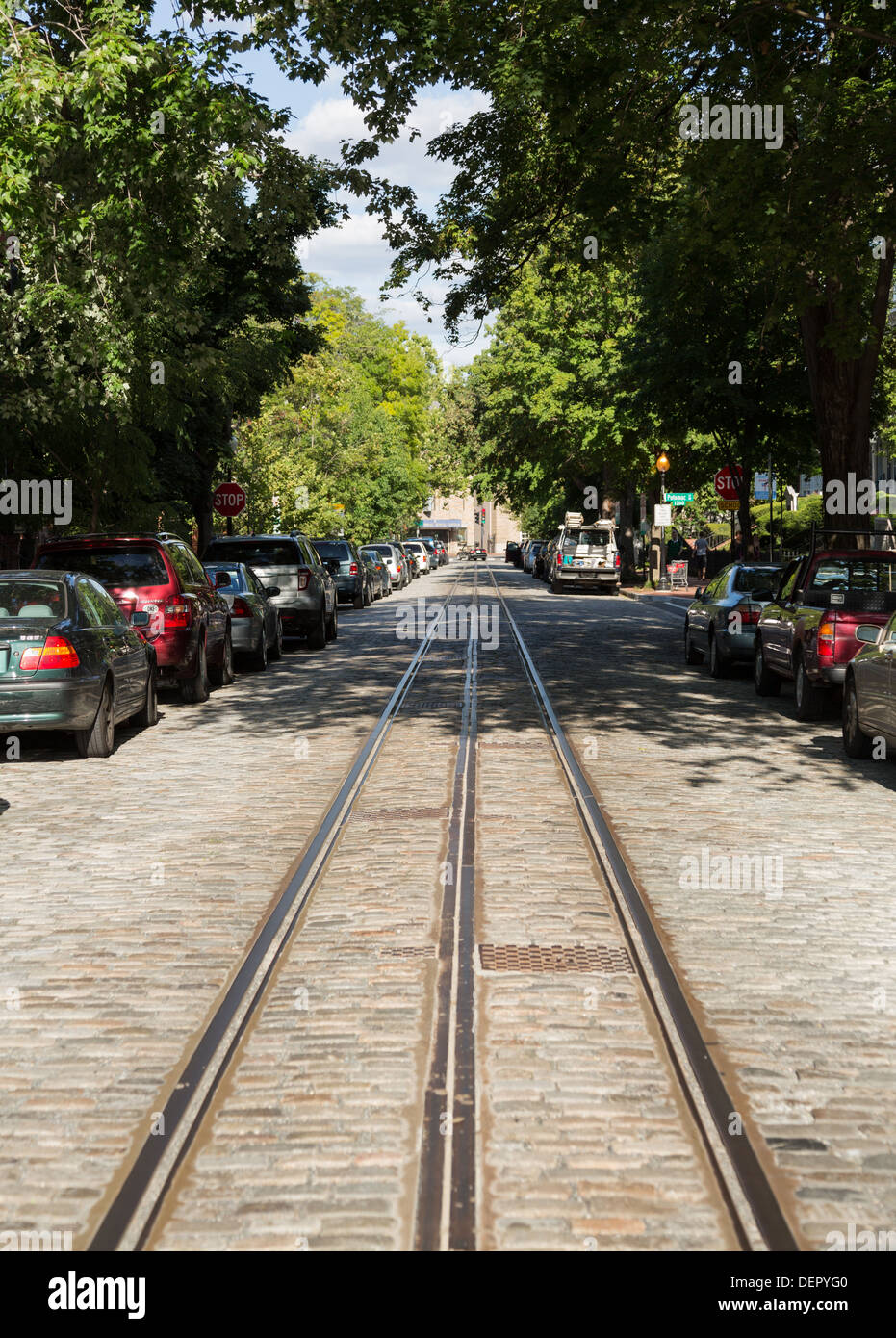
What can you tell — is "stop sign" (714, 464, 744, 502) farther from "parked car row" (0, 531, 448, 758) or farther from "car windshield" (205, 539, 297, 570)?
"car windshield" (205, 539, 297, 570)

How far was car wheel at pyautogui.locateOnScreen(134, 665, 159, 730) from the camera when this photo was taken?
14281mm

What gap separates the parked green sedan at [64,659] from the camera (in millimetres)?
11695

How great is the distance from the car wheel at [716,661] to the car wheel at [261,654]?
587 cm

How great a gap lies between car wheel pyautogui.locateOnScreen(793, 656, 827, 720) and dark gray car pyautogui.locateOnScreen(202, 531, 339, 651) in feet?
34.7

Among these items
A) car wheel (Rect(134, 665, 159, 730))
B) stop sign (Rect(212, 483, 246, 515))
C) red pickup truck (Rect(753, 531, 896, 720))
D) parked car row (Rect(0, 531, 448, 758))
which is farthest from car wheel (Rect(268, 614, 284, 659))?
stop sign (Rect(212, 483, 246, 515))

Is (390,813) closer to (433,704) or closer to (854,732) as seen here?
(854,732)

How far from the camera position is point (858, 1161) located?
166 inches

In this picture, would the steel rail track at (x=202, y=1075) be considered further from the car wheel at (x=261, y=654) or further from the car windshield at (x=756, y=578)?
the car wheel at (x=261, y=654)

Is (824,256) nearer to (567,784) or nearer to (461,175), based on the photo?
(461,175)

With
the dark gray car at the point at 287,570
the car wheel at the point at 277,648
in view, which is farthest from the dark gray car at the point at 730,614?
the dark gray car at the point at 287,570

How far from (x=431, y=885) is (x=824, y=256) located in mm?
11278

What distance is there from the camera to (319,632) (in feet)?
78.8

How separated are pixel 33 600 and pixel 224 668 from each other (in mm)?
5813
